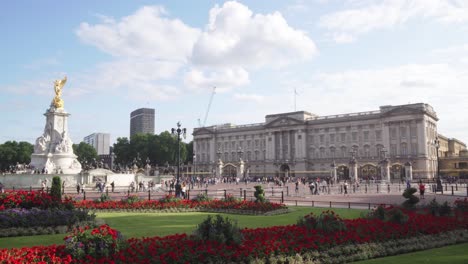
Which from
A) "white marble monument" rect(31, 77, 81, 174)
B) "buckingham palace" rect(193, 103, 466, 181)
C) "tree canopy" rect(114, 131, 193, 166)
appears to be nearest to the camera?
"white marble monument" rect(31, 77, 81, 174)

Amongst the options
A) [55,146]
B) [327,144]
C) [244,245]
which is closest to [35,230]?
[244,245]

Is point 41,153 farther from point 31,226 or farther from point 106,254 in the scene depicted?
point 106,254

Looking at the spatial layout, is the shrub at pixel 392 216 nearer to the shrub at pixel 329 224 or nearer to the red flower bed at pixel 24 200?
the shrub at pixel 329 224

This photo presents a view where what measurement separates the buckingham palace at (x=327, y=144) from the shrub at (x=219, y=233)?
5683 cm

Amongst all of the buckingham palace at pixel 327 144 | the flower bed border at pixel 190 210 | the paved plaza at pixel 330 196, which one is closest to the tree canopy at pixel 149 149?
the buckingham palace at pixel 327 144

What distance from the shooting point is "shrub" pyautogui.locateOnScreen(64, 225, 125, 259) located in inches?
354

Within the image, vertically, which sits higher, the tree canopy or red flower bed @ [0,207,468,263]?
the tree canopy

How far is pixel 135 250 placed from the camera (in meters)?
9.37

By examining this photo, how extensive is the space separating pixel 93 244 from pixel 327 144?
97.2 metres

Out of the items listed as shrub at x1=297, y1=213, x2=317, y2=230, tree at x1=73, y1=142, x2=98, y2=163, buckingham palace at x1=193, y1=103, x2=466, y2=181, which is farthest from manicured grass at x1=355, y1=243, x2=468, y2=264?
tree at x1=73, y1=142, x2=98, y2=163

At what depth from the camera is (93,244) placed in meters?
9.11

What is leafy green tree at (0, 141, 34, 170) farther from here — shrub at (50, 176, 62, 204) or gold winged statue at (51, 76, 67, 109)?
shrub at (50, 176, 62, 204)

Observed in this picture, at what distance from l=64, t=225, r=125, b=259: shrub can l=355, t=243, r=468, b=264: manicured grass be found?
20.7ft

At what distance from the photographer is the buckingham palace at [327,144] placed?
8594cm
